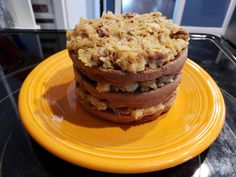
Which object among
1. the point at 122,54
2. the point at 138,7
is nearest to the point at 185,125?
the point at 122,54

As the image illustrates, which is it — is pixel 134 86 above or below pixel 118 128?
above

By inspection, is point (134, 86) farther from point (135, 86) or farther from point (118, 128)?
point (118, 128)

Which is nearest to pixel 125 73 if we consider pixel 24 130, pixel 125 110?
pixel 125 110

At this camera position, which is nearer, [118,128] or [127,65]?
[127,65]

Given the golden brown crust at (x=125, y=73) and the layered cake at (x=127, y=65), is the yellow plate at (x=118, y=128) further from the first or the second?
the golden brown crust at (x=125, y=73)

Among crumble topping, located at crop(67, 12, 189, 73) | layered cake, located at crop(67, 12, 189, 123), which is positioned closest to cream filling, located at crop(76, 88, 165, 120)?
layered cake, located at crop(67, 12, 189, 123)

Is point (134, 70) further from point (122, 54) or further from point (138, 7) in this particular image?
point (138, 7)
